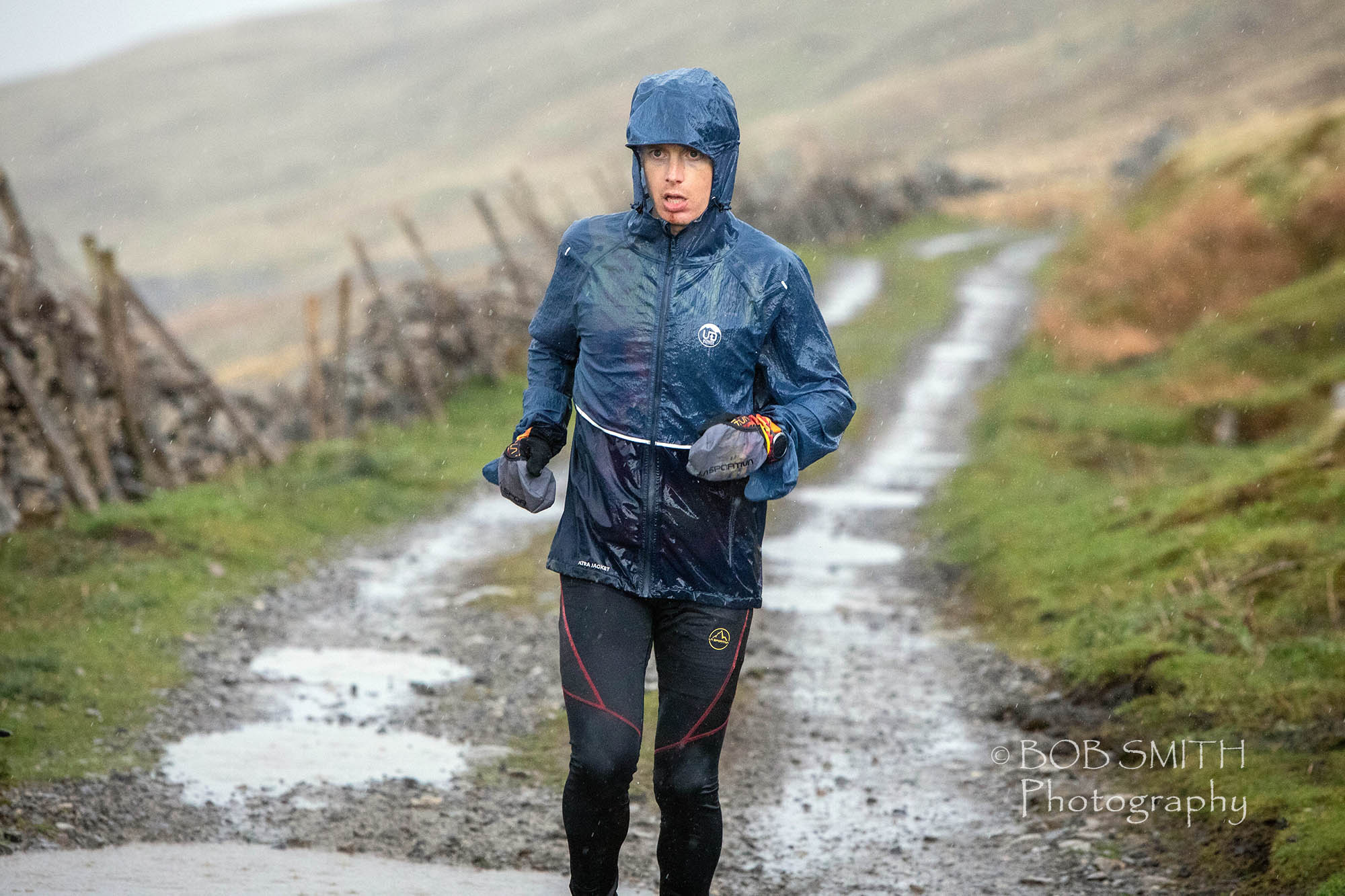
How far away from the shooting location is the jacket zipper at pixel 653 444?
373 centimetres

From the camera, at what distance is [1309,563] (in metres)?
7.80

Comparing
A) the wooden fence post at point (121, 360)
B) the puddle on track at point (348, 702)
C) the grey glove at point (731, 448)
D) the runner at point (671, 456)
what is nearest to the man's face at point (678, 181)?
the runner at point (671, 456)

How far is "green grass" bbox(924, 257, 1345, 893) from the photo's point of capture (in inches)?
230

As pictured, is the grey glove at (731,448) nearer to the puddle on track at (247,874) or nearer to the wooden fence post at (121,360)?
the puddle on track at (247,874)

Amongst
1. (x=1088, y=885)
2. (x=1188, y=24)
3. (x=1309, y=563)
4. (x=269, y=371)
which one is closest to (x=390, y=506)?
(x=1309, y=563)

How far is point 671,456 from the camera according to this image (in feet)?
12.3

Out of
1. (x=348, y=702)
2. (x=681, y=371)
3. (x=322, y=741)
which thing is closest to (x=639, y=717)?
(x=681, y=371)

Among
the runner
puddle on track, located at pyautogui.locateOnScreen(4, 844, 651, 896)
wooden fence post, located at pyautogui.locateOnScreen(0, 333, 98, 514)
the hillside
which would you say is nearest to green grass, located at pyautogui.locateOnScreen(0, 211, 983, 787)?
wooden fence post, located at pyautogui.locateOnScreen(0, 333, 98, 514)

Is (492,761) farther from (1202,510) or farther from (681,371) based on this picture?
(1202,510)

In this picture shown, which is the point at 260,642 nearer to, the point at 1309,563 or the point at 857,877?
the point at 857,877

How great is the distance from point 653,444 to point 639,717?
74 centimetres

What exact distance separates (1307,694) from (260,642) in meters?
5.81

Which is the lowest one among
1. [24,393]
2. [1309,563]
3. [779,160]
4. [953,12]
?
[1309,563]

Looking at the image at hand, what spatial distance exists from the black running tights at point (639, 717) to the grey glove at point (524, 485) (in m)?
0.25
